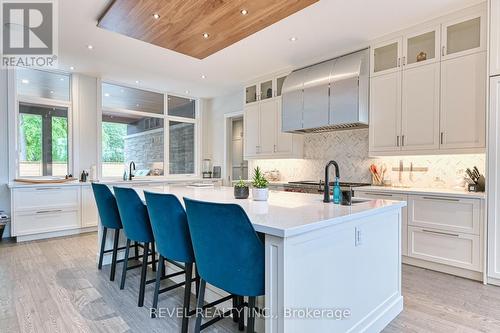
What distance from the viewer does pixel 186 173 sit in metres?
6.83

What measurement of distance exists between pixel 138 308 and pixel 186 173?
4691 mm

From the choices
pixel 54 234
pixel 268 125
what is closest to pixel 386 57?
pixel 268 125

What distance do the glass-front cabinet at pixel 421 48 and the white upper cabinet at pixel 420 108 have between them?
0.08 metres

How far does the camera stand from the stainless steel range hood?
3684 millimetres

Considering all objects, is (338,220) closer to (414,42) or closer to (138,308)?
(138,308)

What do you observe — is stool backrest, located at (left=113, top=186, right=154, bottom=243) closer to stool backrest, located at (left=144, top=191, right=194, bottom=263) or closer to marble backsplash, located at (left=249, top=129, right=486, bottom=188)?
stool backrest, located at (left=144, top=191, right=194, bottom=263)

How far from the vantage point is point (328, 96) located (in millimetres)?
3947

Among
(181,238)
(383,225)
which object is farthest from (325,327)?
(181,238)

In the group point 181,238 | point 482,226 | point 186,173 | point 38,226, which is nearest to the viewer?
point 181,238

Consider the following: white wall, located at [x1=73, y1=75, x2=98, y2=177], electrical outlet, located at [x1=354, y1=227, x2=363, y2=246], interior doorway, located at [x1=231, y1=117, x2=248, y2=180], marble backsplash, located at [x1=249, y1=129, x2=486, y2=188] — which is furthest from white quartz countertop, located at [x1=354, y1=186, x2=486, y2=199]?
white wall, located at [x1=73, y1=75, x2=98, y2=177]

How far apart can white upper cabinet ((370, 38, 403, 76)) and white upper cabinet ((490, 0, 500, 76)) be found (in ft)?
2.96

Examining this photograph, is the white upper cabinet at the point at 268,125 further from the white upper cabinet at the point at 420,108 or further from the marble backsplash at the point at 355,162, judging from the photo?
the white upper cabinet at the point at 420,108

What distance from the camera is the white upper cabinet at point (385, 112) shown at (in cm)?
Answer: 350

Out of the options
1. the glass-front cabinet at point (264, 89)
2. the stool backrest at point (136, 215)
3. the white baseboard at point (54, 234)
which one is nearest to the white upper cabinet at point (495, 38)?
the glass-front cabinet at point (264, 89)
